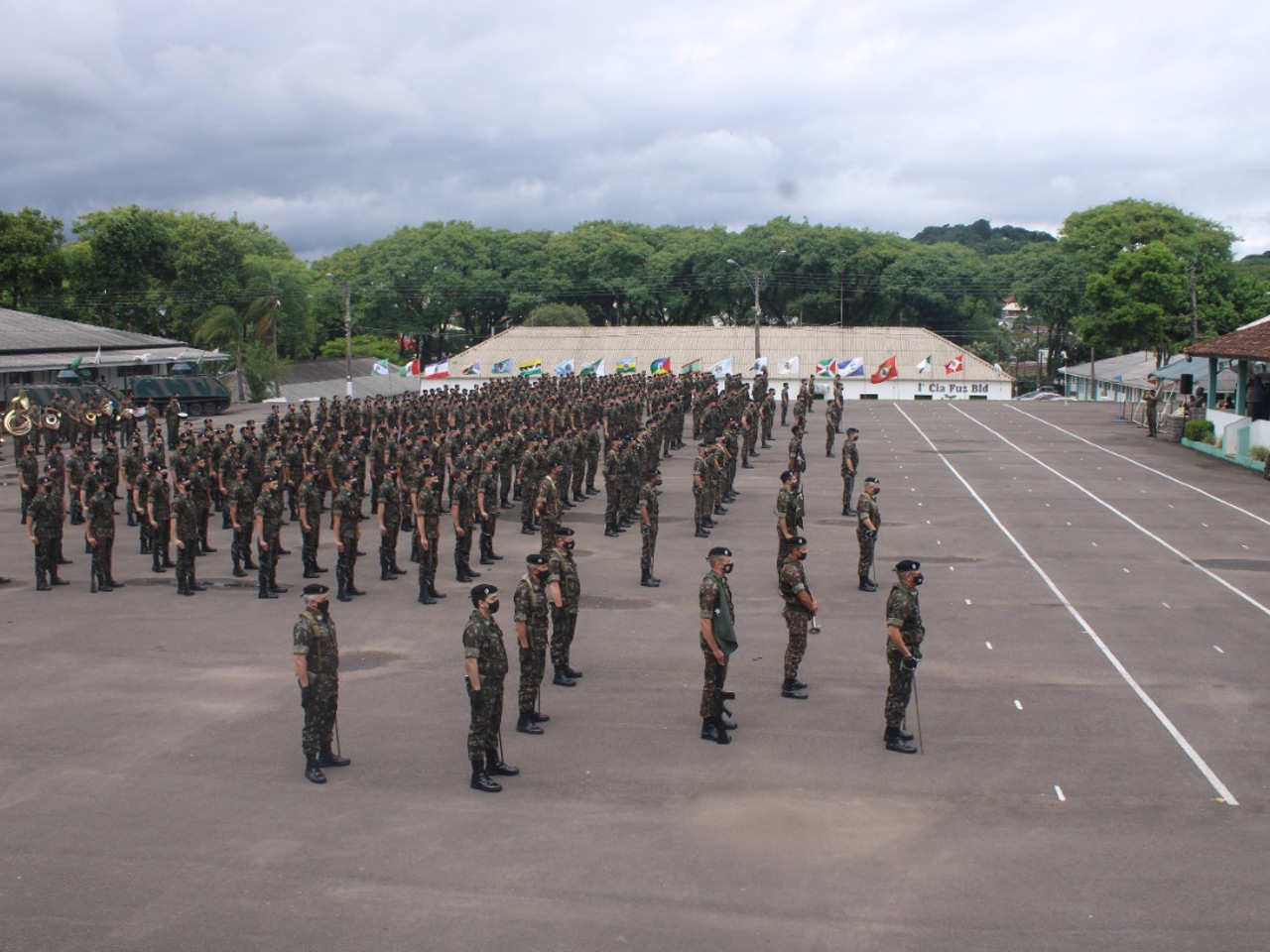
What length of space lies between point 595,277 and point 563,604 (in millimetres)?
73667

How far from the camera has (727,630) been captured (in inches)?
400

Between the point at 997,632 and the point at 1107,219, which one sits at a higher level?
the point at 1107,219

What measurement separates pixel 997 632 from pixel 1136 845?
5.77m

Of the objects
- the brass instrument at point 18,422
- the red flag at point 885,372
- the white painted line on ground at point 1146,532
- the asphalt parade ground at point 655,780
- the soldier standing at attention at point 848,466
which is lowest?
the asphalt parade ground at point 655,780

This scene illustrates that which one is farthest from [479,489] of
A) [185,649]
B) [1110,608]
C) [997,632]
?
[1110,608]

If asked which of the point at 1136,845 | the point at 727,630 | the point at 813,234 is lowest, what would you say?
the point at 1136,845

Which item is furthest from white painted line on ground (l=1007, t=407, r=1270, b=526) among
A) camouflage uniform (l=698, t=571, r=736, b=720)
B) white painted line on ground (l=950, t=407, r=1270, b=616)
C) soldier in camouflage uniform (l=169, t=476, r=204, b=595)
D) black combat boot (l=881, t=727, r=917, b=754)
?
soldier in camouflage uniform (l=169, t=476, r=204, b=595)

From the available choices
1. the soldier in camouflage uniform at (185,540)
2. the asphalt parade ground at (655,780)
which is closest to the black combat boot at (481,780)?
the asphalt parade ground at (655,780)

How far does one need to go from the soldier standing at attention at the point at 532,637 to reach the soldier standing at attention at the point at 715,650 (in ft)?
4.67

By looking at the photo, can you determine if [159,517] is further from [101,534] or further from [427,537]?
[427,537]

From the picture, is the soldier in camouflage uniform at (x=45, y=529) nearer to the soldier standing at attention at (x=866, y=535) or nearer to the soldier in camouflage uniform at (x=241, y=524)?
the soldier in camouflage uniform at (x=241, y=524)

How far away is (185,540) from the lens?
615 inches

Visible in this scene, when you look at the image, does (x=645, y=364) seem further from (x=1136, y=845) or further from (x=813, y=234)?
(x=1136, y=845)

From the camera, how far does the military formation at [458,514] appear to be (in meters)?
9.86
